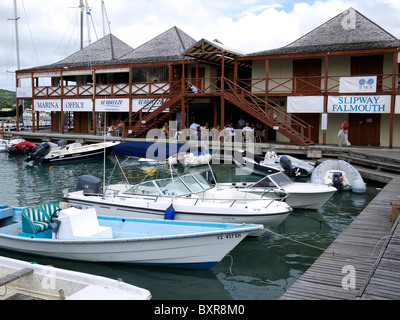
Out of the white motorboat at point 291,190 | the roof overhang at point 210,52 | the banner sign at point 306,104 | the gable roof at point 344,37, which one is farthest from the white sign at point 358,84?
the white motorboat at point 291,190

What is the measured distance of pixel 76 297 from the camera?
20.6 ft

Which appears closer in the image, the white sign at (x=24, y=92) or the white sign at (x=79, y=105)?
the white sign at (x=79, y=105)

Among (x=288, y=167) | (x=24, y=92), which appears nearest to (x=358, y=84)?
(x=288, y=167)

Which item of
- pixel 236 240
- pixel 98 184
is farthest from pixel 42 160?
pixel 236 240

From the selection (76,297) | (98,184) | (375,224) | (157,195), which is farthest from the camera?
(98,184)

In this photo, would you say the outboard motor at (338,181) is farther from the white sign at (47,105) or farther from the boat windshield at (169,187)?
the white sign at (47,105)

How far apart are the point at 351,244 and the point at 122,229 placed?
18.4ft

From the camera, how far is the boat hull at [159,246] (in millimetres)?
9367

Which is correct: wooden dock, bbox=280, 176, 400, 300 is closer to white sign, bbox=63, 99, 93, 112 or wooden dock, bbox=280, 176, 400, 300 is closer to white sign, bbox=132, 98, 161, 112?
white sign, bbox=132, 98, 161, 112

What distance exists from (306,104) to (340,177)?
8.73 meters

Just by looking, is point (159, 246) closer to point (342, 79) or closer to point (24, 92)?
point (342, 79)

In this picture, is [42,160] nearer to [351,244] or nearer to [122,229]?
[122,229]

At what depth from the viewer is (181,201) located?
40.0 feet

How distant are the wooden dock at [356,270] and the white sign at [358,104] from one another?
49.6 ft
